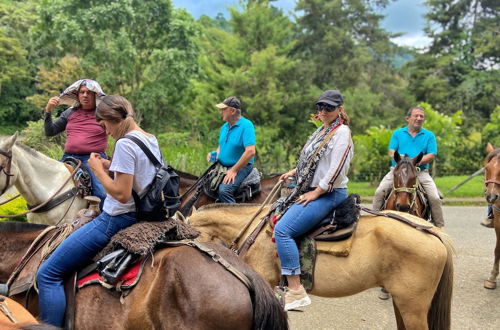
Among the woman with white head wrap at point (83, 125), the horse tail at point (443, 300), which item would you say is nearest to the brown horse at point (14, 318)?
the woman with white head wrap at point (83, 125)

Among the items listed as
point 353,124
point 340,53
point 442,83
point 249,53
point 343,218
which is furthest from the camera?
point 442,83

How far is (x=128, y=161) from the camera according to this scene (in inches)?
92.4

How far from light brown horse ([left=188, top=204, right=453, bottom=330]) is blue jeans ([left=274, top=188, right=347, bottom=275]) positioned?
225 mm

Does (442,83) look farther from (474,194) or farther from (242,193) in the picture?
(242,193)

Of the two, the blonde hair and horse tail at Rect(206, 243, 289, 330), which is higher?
the blonde hair

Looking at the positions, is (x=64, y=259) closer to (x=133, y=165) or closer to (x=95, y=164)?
(x=95, y=164)

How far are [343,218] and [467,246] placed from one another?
5831 millimetres

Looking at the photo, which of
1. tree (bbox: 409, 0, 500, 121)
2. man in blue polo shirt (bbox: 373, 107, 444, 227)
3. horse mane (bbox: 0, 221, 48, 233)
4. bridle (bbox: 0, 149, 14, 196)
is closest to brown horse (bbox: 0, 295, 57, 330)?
horse mane (bbox: 0, 221, 48, 233)

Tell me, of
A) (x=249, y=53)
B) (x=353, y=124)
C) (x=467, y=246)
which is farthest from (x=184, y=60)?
(x=467, y=246)

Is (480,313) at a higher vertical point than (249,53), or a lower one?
lower

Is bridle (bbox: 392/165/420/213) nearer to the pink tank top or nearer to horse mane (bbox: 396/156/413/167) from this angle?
horse mane (bbox: 396/156/413/167)

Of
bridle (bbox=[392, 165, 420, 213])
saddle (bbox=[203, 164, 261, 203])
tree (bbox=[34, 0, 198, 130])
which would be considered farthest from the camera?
tree (bbox=[34, 0, 198, 130])

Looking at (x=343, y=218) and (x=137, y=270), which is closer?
(x=137, y=270)

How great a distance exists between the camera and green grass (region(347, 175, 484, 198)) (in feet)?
48.1
